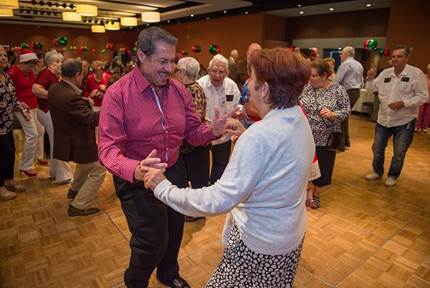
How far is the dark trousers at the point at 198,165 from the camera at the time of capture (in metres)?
2.96

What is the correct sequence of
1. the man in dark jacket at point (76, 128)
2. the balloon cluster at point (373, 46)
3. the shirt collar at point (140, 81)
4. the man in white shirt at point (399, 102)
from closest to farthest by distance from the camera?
the shirt collar at point (140, 81), the man in dark jacket at point (76, 128), the man in white shirt at point (399, 102), the balloon cluster at point (373, 46)

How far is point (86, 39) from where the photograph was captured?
18.5 meters

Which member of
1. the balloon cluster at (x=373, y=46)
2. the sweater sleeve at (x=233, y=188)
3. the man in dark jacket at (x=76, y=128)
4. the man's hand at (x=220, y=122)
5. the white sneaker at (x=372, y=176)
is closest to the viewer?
the sweater sleeve at (x=233, y=188)

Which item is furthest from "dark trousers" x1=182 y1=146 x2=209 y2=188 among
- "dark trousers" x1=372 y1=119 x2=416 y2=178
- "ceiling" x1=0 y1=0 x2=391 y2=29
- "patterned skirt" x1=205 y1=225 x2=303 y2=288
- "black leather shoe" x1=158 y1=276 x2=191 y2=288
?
"ceiling" x1=0 y1=0 x2=391 y2=29

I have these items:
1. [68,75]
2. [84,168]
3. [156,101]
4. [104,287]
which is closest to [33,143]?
[84,168]

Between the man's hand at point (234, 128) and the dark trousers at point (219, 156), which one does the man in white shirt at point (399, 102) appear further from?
the man's hand at point (234, 128)

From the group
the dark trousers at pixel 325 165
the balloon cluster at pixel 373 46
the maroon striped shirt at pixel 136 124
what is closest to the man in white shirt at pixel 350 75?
the balloon cluster at pixel 373 46

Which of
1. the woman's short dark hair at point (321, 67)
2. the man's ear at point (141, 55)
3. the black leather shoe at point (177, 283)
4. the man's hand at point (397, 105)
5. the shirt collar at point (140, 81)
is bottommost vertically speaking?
the black leather shoe at point (177, 283)

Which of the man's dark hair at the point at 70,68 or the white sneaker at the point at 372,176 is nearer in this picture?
the man's dark hair at the point at 70,68

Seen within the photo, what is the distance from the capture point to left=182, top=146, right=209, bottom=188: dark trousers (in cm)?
296

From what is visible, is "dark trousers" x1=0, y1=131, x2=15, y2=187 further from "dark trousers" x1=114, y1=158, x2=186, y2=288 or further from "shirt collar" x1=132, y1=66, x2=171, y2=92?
"shirt collar" x1=132, y1=66, x2=171, y2=92

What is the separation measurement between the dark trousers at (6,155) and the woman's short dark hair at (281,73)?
320 centimetres

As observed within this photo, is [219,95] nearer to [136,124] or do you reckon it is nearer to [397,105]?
[136,124]

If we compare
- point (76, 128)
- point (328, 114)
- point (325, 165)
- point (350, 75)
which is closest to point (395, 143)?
point (325, 165)
